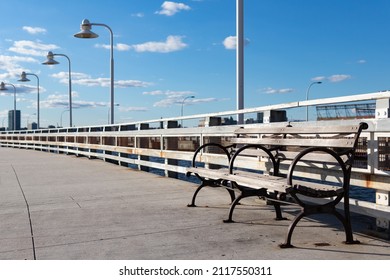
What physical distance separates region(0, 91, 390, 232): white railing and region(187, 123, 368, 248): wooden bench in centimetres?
20

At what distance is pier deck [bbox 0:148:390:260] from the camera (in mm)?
3895

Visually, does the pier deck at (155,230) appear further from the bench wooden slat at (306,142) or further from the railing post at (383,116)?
the bench wooden slat at (306,142)

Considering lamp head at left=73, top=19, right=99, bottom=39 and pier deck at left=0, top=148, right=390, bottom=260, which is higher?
lamp head at left=73, top=19, right=99, bottom=39

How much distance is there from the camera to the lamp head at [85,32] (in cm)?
1773

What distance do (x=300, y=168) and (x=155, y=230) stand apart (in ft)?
6.23

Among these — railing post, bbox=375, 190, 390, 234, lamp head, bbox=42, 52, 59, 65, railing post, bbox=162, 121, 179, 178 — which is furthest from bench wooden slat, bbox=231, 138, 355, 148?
lamp head, bbox=42, 52, 59, 65

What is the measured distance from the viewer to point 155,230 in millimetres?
4766

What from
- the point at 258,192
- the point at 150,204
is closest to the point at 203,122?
the point at 150,204

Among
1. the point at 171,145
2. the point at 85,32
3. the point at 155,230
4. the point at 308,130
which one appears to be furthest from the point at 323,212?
the point at 85,32

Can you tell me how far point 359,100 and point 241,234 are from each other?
5.92 feet

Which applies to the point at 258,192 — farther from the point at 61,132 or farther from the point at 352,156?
the point at 61,132

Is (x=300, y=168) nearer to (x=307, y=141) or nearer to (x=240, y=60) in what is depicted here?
(x=307, y=141)

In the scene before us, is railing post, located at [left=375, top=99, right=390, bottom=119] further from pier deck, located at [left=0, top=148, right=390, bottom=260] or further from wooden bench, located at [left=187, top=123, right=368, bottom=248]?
pier deck, located at [left=0, top=148, right=390, bottom=260]

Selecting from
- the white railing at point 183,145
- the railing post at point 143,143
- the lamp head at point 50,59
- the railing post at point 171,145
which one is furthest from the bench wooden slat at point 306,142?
the lamp head at point 50,59
